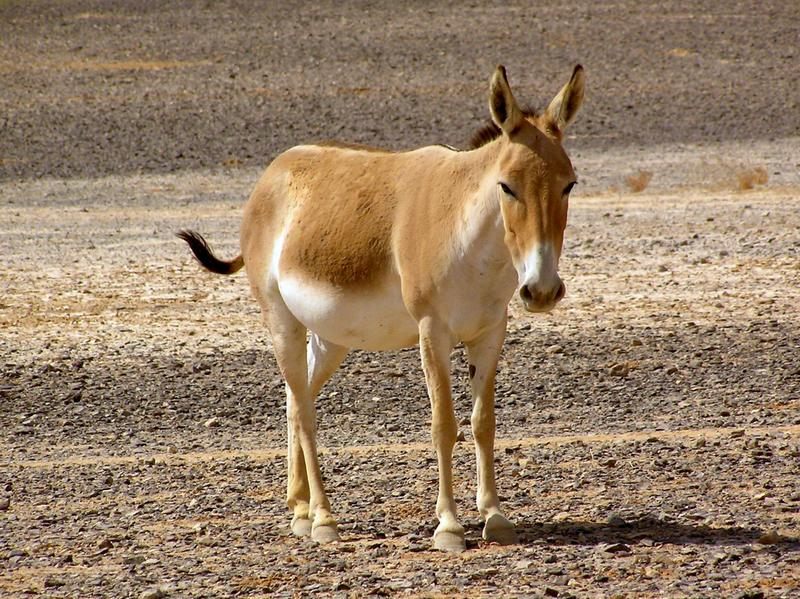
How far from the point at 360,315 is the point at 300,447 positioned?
0.98 meters

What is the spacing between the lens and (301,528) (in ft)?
25.3

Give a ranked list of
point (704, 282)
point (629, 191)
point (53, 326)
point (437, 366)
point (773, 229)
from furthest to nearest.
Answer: point (629, 191), point (773, 229), point (704, 282), point (53, 326), point (437, 366)

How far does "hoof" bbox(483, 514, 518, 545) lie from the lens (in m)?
7.21

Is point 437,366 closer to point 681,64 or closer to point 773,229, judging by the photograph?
point 773,229

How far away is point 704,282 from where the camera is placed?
14508 mm

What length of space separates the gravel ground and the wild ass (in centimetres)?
53

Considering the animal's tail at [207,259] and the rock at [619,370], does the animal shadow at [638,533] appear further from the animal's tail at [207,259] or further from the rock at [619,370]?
the rock at [619,370]

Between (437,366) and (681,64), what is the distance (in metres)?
23.8

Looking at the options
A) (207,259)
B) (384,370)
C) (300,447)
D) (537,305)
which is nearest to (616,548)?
(537,305)

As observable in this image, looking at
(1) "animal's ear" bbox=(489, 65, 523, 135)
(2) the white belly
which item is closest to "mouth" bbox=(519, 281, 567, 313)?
(1) "animal's ear" bbox=(489, 65, 523, 135)

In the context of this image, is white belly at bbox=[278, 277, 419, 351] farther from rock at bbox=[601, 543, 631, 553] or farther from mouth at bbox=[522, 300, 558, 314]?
rock at bbox=[601, 543, 631, 553]

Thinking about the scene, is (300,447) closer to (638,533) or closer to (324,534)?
(324,534)

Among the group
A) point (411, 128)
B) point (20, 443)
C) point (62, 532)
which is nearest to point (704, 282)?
point (20, 443)

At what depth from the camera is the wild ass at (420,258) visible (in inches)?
263
